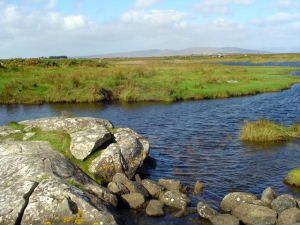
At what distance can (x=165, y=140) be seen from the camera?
3350 cm

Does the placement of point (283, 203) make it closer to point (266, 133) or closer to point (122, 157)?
point (122, 157)

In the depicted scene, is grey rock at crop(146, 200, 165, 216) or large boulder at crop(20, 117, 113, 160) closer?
grey rock at crop(146, 200, 165, 216)

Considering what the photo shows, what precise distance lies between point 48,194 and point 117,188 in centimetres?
433

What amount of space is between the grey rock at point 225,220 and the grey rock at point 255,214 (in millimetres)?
598

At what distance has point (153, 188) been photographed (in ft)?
70.1

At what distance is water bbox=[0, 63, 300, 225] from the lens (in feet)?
76.9

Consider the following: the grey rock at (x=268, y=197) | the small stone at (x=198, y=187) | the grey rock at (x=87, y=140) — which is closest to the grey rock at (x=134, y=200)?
the small stone at (x=198, y=187)

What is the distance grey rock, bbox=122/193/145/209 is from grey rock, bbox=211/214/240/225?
362 cm

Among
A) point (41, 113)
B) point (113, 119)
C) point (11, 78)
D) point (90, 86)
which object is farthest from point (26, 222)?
point (11, 78)

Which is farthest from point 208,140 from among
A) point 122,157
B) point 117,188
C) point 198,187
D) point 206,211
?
point 206,211

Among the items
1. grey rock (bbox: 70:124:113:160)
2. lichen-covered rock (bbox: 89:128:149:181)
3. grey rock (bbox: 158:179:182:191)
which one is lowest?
grey rock (bbox: 158:179:182:191)

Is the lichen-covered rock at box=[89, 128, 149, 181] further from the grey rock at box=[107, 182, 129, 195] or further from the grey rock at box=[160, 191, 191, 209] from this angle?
the grey rock at box=[160, 191, 191, 209]

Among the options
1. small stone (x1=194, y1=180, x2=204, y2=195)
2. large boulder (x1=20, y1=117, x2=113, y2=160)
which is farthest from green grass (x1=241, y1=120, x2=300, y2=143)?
large boulder (x1=20, y1=117, x2=113, y2=160)

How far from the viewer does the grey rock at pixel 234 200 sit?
19.4m
